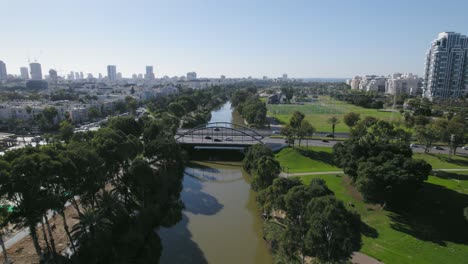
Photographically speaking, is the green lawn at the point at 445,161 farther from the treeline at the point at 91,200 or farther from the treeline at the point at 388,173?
the treeline at the point at 91,200

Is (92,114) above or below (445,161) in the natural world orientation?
above

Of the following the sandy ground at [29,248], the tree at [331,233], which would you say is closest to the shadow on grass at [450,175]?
the tree at [331,233]

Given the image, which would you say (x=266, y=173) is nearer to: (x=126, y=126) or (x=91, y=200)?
(x=91, y=200)

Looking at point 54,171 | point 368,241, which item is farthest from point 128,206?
point 368,241

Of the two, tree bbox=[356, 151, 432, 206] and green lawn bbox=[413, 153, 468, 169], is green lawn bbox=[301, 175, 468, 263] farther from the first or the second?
green lawn bbox=[413, 153, 468, 169]

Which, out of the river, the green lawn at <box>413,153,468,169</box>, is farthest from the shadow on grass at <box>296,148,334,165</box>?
the green lawn at <box>413,153,468,169</box>

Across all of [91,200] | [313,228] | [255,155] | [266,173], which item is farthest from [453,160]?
[91,200]
